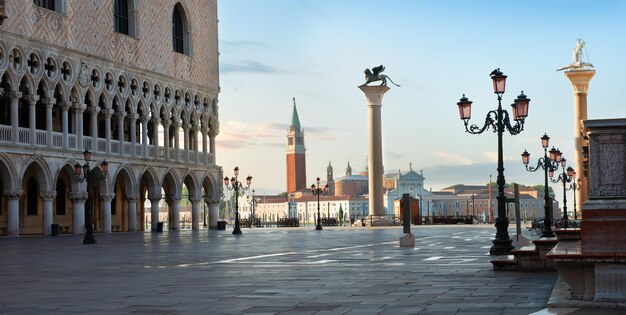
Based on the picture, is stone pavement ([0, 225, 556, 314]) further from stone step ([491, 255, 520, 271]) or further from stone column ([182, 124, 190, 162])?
stone column ([182, 124, 190, 162])

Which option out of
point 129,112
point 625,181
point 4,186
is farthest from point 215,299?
point 129,112

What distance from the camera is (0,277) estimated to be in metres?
13.6

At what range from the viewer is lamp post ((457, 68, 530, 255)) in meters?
18.0

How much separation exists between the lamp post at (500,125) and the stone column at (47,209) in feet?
79.0

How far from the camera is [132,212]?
47.0 meters

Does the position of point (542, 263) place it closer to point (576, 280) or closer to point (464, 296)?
point (464, 296)

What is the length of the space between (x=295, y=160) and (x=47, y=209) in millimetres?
123007

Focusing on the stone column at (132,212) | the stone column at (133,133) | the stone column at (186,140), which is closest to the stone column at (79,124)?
the stone column at (133,133)

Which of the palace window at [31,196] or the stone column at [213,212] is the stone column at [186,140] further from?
the palace window at [31,196]

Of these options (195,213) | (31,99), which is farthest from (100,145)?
(195,213)

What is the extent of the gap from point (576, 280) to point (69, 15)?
3621 cm

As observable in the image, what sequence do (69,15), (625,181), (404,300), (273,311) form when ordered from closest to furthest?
(625,181), (273,311), (404,300), (69,15)

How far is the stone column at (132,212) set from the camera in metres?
46.3

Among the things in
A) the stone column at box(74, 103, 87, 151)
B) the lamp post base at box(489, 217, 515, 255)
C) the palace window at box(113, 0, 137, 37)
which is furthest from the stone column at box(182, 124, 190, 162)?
the lamp post base at box(489, 217, 515, 255)
